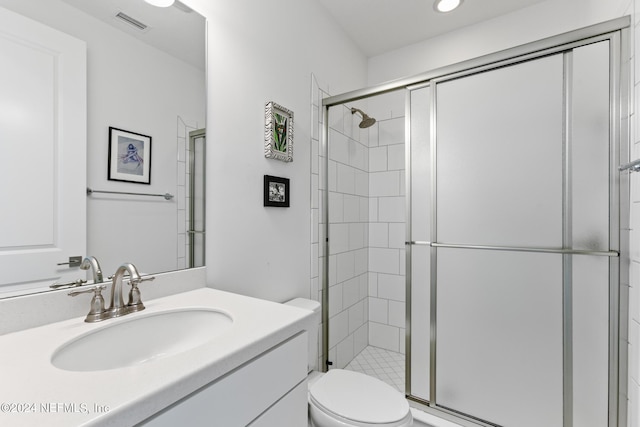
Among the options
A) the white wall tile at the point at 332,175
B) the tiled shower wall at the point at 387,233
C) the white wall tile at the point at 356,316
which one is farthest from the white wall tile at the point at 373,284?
the white wall tile at the point at 332,175

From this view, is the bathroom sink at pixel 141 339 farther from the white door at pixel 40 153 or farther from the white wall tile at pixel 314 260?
the white wall tile at pixel 314 260

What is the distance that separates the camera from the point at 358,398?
1.23m

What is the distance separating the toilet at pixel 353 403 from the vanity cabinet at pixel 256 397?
27 centimetres

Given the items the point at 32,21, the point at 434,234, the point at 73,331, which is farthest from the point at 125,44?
the point at 434,234

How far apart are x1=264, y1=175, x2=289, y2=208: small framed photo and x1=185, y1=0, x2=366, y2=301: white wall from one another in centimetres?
3

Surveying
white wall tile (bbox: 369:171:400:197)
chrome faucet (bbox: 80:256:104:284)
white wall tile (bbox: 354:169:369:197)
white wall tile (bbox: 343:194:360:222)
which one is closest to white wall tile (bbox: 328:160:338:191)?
white wall tile (bbox: 343:194:360:222)

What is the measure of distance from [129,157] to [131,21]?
448 mm

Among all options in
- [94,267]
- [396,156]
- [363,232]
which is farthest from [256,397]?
[396,156]

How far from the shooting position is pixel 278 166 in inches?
57.8

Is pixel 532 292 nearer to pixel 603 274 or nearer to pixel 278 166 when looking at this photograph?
pixel 603 274

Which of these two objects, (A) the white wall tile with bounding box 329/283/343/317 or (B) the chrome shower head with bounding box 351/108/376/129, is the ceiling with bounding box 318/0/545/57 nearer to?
(B) the chrome shower head with bounding box 351/108/376/129

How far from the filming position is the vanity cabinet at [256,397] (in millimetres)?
507

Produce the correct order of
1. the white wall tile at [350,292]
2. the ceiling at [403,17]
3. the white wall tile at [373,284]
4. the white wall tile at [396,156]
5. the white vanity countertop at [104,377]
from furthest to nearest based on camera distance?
1. the white wall tile at [373,284]
2. the white wall tile at [396,156]
3. the white wall tile at [350,292]
4. the ceiling at [403,17]
5. the white vanity countertop at [104,377]

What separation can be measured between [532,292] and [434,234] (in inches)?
18.6
